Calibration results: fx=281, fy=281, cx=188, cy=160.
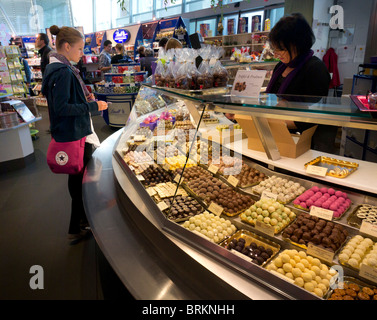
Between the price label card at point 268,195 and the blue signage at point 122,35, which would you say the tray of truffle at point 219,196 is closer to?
the price label card at point 268,195

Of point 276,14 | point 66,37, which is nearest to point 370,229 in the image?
point 66,37

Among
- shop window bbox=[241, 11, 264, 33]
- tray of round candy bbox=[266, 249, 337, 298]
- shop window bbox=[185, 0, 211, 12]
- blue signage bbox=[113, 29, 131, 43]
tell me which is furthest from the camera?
blue signage bbox=[113, 29, 131, 43]

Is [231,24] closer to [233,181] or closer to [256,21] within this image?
[256,21]

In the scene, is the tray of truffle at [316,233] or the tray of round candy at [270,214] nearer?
the tray of truffle at [316,233]

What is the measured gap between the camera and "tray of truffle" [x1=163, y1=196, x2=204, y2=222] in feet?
7.05

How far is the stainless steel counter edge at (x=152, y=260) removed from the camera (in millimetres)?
1621

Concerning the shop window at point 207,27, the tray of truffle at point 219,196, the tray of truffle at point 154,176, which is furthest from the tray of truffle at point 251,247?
the shop window at point 207,27

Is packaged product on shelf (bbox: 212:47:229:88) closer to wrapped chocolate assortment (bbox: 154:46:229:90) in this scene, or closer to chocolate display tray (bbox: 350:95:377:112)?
wrapped chocolate assortment (bbox: 154:46:229:90)

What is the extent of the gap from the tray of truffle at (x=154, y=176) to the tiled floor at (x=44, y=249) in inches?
39.2

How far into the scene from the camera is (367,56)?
20.2 ft

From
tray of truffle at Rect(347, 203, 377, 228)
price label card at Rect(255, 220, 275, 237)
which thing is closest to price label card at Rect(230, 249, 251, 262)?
price label card at Rect(255, 220, 275, 237)

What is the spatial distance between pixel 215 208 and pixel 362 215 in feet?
3.50

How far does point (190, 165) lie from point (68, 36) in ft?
6.09
